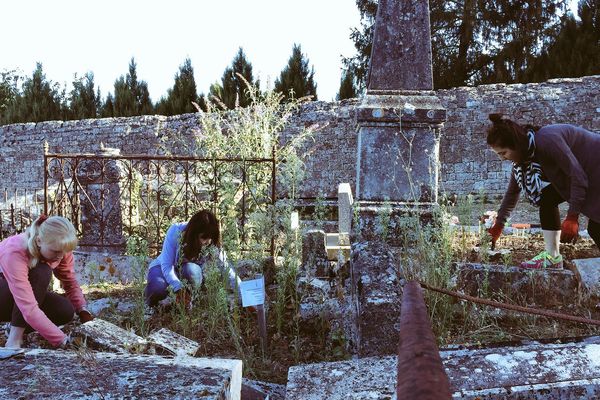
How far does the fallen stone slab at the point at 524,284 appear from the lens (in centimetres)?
334

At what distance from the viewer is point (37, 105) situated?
19203 millimetres

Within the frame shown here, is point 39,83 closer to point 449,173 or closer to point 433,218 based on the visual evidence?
point 449,173

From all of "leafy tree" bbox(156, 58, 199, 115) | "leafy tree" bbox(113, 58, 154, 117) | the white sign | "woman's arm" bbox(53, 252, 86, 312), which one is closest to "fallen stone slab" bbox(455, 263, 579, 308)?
the white sign

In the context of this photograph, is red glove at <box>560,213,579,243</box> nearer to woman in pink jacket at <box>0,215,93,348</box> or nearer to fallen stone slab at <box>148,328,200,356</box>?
fallen stone slab at <box>148,328,200,356</box>

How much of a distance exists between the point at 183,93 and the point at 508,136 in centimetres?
1494

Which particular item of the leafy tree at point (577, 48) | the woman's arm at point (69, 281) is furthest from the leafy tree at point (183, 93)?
the woman's arm at point (69, 281)

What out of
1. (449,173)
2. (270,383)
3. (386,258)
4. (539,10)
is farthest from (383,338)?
(539,10)

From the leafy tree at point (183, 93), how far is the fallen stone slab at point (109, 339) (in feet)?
48.2

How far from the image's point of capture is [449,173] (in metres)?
11.3

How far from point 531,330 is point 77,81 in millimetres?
19504

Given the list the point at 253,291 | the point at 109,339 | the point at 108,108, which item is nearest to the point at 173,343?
the point at 109,339

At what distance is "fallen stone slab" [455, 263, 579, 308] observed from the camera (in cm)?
334

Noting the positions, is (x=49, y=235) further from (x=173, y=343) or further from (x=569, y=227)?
(x=569, y=227)

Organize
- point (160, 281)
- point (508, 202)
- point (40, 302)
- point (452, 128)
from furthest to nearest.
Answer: point (452, 128) < point (160, 281) < point (508, 202) < point (40, 302)
